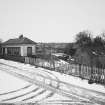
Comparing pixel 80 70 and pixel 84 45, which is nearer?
pixel 80 70

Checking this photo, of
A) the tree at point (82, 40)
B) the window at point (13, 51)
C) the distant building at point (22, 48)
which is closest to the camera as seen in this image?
the distant building at point (22, 48)

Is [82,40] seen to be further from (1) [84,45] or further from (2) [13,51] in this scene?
(2) [13,51]

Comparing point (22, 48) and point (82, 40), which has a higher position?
point (82, 40)

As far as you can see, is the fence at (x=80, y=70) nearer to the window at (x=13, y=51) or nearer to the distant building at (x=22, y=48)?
the distant building at (x=22, y=48)

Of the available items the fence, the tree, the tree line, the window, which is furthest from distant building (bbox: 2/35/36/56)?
the tree

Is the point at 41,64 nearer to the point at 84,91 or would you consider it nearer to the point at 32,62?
the point at 32,62

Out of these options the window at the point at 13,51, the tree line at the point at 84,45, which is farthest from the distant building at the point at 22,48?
the tree line at the point at 84,45

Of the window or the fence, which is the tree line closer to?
the window

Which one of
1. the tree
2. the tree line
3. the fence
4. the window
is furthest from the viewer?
the tree

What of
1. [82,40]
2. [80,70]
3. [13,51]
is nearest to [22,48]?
[13,51]

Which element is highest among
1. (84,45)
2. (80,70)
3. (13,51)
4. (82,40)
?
(82,40)

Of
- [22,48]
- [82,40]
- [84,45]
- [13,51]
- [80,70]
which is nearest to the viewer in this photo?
[80,70]

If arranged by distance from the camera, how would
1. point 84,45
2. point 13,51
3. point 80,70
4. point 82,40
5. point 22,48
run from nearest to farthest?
point 80,70
point 22,48
point 13,51
point 84,45
point 82,40

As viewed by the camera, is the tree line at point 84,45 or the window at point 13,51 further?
the tree line at point 84,45
